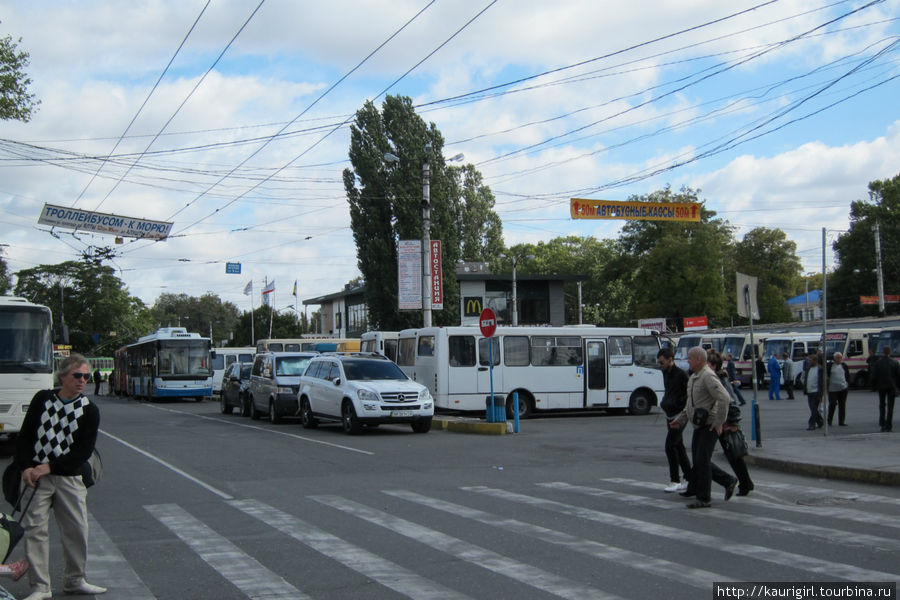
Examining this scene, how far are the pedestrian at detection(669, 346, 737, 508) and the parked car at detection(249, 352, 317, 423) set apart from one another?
51.7 feet

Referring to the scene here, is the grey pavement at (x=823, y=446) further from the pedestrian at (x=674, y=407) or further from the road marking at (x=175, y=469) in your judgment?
the road marking at (x=175, y=469)

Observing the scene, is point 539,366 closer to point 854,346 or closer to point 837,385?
point 837,385

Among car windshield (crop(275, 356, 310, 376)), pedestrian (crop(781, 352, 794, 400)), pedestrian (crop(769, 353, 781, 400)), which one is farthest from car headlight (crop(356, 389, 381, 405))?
pedestrian (crop(781, 352, 794, 400))

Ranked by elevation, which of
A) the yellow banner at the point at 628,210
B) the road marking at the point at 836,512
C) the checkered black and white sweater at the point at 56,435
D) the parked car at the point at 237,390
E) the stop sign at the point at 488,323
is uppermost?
the yellow banner at the point at 628,210

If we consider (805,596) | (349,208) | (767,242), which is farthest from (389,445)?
(767,242)

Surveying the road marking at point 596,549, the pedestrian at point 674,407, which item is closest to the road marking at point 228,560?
the road marking at point 596,549

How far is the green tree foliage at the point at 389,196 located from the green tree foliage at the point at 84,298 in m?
52.9

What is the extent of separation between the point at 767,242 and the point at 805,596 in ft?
287

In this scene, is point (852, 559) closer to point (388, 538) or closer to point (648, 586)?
point (648, 586)

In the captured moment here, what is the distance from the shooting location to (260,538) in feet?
25.9

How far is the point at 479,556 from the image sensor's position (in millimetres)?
7023

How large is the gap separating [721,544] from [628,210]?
60.1ft

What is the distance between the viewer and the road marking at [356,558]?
5969mm

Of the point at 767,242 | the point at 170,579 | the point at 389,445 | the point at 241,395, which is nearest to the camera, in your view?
the point at 170,579
